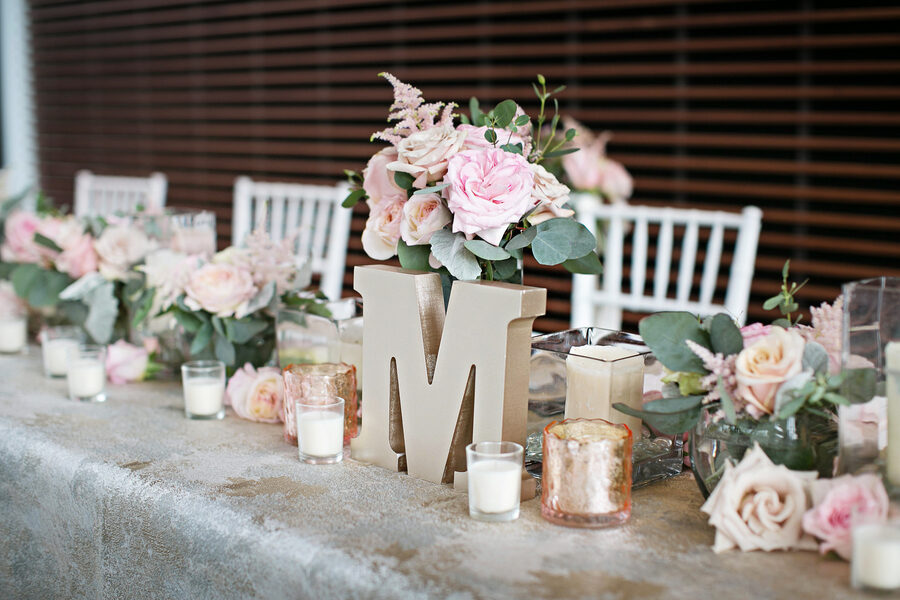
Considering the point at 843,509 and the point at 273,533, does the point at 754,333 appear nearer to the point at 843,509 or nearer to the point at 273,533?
the point at 843,509

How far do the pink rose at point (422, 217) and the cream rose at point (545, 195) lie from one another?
99 millimetres

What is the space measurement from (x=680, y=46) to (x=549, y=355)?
2.07 meters

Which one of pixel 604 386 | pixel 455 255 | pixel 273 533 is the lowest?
pixel 273 533

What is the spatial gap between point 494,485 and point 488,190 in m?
0.32

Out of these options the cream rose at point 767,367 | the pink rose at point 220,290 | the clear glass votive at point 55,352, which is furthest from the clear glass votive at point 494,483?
the clear glass votive at point 55,352

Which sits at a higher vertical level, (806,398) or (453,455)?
(806,398)

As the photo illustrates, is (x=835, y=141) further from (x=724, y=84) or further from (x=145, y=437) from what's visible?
(x=145, y=437)

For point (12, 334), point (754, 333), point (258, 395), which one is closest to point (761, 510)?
point (754, 333)

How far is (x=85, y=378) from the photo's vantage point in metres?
1.33

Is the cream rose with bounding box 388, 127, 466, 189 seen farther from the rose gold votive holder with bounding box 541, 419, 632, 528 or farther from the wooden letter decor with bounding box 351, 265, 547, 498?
the rose gold votive holder with bounding box 541, 419, 632, 528

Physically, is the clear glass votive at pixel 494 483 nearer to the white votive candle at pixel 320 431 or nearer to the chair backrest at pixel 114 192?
the white votive candle at pixel 320 431

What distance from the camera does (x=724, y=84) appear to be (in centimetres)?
276

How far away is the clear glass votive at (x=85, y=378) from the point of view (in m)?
1.33

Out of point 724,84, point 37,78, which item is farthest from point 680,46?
point 37,78
